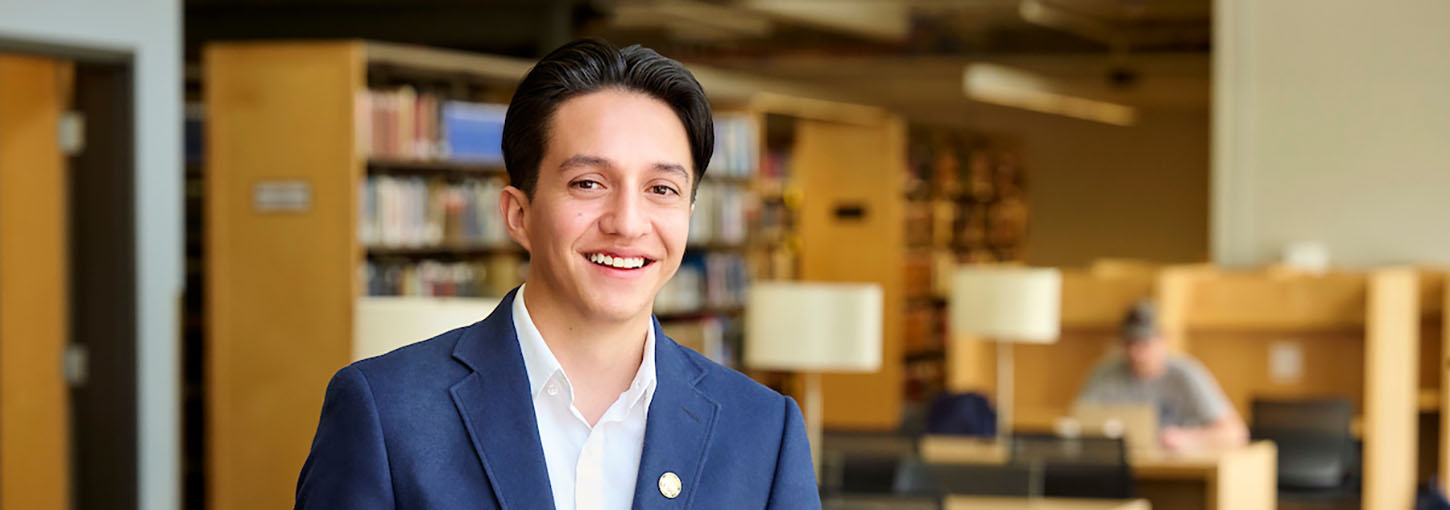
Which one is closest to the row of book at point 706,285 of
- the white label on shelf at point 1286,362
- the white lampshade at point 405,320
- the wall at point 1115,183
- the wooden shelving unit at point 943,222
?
the white label on shelf at point 1286,362

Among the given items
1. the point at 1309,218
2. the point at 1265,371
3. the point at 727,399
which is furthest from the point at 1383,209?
the point at 727,399

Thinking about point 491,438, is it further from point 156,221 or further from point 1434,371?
point 1434,371

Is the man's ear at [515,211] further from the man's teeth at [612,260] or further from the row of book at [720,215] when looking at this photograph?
the row of book at [720,215]

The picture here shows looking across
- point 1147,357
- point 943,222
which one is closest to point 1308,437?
point 1147,357

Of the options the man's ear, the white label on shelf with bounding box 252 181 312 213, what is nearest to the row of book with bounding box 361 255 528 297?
the white label on shelf with bounding box 252 181 312 213

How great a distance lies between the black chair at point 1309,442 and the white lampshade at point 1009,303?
1.12 metres

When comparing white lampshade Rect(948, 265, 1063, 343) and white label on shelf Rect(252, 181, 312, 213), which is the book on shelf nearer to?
white lampshade Rect(948, 265, 1063, 343)

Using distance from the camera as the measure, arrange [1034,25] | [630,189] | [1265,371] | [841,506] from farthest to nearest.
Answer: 1. [1034,25]
2. [1265,371]
3. [841,506]
4. [630,189]

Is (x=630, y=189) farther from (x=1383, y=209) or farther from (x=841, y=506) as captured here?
(x=1383, y=209)

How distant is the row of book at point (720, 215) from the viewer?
908 cm

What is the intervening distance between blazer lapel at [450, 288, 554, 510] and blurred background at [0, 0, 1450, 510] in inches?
85.6

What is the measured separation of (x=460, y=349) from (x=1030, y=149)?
16588 millimetres

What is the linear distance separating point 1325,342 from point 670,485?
24.8 ft

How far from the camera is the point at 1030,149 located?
1745cm
